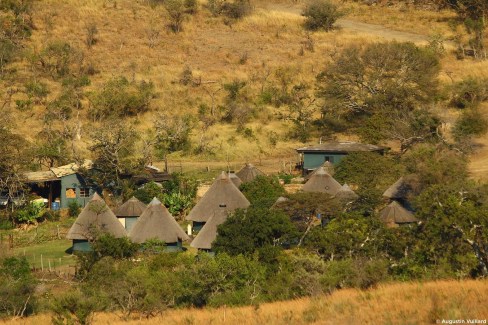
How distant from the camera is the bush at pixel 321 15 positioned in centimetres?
8544

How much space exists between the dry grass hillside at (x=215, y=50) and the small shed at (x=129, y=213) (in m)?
15.9

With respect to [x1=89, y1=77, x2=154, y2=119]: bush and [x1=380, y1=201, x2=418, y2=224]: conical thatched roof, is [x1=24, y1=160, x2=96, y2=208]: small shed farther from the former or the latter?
[x1=380, y1=201, x2=418, y2=224]: conical thatched roof

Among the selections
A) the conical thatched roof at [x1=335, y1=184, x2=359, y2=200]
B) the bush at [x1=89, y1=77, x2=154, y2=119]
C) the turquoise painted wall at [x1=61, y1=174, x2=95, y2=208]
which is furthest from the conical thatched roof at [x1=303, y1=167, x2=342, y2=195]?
the bush at [x1=89, y1=77, x2=154, y2=119]

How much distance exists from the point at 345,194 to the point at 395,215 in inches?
108

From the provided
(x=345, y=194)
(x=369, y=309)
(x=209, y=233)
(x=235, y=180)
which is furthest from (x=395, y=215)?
(x=369, y=309)

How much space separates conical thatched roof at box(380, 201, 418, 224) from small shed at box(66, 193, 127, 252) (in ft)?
39.3

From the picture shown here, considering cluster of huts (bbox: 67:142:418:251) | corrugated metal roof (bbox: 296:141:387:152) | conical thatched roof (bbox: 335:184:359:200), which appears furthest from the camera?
corrugated metal roof (bbox: 296:141:387:152)

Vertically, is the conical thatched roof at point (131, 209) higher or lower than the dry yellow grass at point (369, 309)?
lower

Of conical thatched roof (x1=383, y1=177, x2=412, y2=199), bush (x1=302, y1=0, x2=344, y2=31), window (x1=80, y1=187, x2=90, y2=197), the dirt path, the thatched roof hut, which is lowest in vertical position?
window (x1=80, y1=187, x2=90, y2=197)

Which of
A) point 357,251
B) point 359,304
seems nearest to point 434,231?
point 357,251

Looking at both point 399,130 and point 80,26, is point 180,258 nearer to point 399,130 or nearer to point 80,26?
point 399,130

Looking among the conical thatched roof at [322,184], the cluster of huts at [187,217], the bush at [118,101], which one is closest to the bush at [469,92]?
the conical thatched roof at [322,184]

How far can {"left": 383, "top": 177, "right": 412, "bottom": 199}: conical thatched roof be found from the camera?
4375cm

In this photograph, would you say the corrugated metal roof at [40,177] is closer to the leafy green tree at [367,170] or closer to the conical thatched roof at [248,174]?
the conical thatched roof at [248,174]
